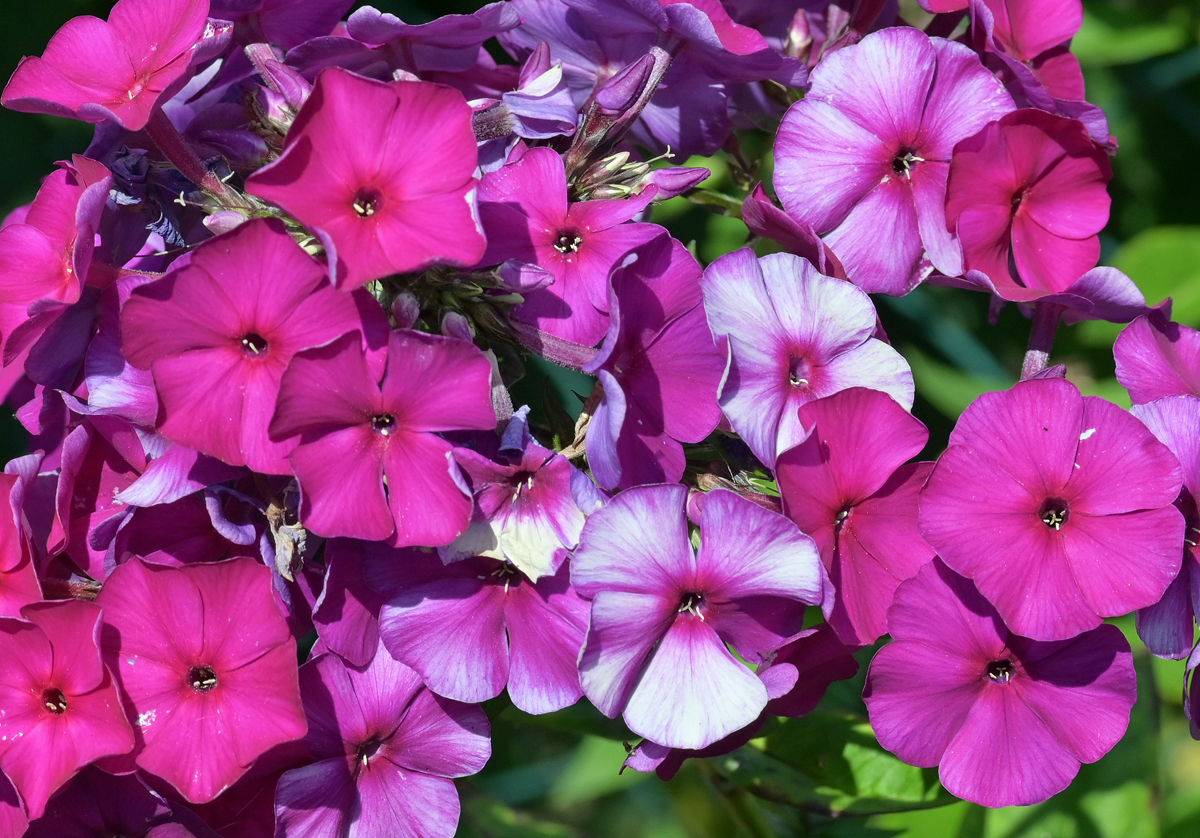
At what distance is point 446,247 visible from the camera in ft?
2.35

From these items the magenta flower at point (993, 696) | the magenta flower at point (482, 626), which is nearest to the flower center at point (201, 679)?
the magenta flower at point (482, 626)

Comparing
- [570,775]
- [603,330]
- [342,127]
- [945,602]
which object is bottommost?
[570,775]

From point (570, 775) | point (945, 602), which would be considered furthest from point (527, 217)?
point (570, 775)

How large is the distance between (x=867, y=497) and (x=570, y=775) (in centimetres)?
103

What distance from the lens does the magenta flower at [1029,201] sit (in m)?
0.88

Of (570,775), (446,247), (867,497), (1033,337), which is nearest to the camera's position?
(446,247)

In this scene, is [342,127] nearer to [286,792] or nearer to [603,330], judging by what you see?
[603,330]

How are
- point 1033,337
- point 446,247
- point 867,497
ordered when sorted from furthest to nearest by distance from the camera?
point 1033,337
point 867,497
point 446,247

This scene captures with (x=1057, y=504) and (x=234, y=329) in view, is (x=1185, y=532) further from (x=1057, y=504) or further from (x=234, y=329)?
(x=234, y=329)

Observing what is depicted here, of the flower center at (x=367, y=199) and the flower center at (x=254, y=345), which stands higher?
the flower center at (x=367, y=199)

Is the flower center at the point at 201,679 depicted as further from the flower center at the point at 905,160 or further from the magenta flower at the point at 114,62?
the flower center at the point at 905,160

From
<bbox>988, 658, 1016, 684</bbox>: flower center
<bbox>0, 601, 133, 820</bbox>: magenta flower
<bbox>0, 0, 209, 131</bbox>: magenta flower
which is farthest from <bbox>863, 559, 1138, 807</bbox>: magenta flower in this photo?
<bbox>0, 0, 209, 131</bbox>: magenta flower

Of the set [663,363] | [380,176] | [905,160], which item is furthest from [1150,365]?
[380,176]

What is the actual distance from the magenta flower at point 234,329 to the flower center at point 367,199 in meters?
0.05
